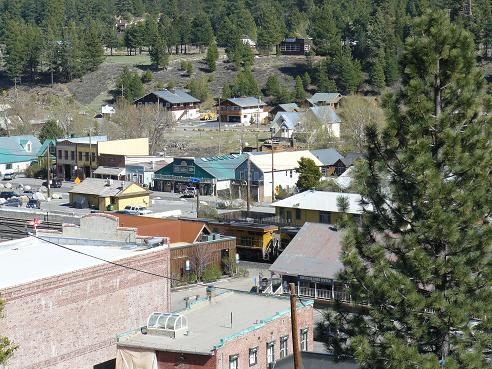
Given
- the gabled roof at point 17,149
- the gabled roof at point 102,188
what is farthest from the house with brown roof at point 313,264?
the gabled roof at point 17,149

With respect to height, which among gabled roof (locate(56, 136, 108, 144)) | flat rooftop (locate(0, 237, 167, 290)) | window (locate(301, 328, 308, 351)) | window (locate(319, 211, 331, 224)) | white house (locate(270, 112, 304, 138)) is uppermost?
white house (locate(270, 112, 304, 138))

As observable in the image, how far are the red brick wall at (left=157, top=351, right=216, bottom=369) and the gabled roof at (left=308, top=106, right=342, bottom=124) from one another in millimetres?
41688

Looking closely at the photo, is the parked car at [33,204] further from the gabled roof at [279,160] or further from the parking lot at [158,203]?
the gabled roof at [279,160]

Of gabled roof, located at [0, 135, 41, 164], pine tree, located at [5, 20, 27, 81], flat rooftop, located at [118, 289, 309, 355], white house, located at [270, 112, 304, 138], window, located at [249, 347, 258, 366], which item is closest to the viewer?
flat rooftop, located at [118, 289, 309, 355]

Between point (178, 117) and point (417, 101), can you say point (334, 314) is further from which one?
point (178, 117)

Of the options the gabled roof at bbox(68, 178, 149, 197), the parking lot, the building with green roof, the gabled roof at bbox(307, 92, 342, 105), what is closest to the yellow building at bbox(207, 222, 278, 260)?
the parking lot

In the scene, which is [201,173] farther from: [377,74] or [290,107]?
[377,74]

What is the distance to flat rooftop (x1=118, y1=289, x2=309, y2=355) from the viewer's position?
17828mm

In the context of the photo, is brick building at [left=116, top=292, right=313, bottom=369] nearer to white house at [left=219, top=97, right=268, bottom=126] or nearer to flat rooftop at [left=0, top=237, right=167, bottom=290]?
flat rooftop at [left=0, top=237, right=167, bottom=290]

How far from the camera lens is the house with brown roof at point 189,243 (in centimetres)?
2894

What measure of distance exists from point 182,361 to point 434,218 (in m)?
8.53

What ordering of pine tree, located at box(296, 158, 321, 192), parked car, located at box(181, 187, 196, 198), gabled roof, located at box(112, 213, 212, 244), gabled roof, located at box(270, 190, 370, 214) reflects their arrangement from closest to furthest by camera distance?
gabled roof, located at box(112, 213, 212, 244), gabled roof, located at box(270, 190, 370, 214), pine tree, located at box(296, 158, 321, 192), parked car, located at box(181, 187, 196, 198)

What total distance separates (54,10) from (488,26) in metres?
43.1

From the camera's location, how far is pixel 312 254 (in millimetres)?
27266
